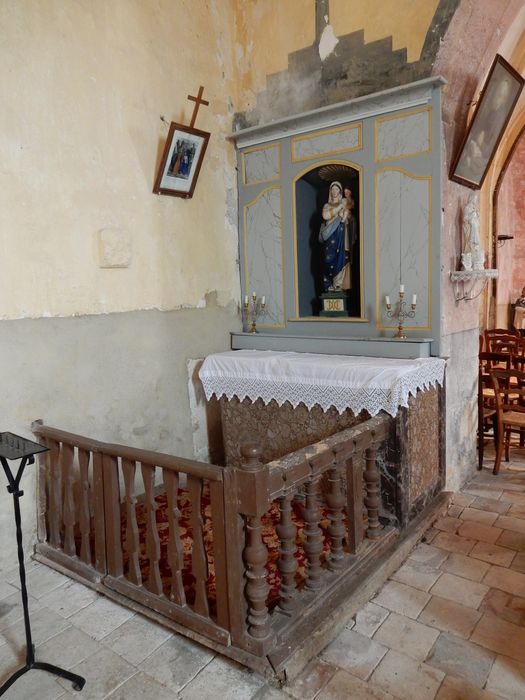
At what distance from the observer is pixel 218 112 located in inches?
178

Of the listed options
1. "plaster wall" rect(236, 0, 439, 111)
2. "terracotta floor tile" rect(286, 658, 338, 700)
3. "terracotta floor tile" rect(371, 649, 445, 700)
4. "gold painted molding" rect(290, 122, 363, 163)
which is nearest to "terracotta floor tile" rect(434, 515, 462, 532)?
"terracotta floor tile" rect(371, 649, 445, 700)

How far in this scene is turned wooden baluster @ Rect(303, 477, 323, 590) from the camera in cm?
244

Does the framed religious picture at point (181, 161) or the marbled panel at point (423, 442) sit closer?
the marbled panel at point (423, 442)

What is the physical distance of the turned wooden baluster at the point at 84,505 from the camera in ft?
9.29

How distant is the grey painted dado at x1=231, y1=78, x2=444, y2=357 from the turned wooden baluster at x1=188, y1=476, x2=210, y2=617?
76.6 inches

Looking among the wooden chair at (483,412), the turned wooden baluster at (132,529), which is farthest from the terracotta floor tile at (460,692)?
the wooden chair at (483,412)

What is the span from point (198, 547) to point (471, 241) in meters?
2.98

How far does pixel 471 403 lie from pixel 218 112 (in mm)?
3302

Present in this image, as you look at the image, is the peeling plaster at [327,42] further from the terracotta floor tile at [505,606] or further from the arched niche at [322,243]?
the terracotta floor tile at [505,606]

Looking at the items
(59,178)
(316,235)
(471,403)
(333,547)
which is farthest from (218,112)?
(333,547)

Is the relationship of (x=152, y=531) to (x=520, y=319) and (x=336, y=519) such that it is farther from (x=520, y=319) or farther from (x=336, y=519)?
Answer: (x=520, y=319)

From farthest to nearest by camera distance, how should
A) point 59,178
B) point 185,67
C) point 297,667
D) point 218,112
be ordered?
point 218,112 < point 185,67 < point 59,178 < point 297,667

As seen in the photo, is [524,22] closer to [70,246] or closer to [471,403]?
[471,403]

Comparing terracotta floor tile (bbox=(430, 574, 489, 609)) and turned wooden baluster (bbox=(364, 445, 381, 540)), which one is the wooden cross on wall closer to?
turned wooden baluster (bbox=(364, 445, 381, 540))
